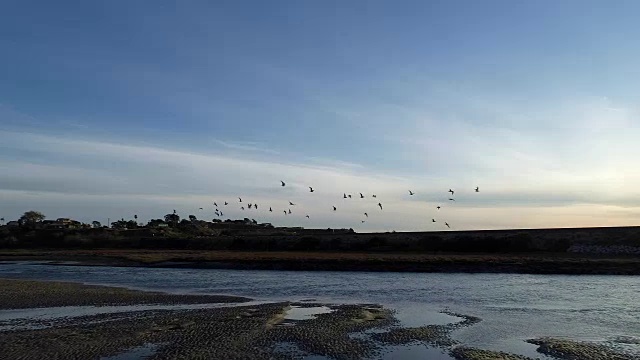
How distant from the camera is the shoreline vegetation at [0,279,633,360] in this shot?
18516mm

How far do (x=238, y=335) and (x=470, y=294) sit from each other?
60.1ft

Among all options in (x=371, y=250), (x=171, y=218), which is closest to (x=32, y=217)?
(x=171, y=218)

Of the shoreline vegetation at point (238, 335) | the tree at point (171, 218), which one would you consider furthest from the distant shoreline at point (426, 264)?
the tree at point (171, 218)

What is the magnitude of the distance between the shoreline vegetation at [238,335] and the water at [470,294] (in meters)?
1.23

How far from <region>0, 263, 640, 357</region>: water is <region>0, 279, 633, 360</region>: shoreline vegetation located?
1.23 m

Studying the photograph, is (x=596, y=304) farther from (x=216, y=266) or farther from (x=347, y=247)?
(x=347, y=247)

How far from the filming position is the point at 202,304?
31.6m

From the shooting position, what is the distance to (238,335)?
21781mm

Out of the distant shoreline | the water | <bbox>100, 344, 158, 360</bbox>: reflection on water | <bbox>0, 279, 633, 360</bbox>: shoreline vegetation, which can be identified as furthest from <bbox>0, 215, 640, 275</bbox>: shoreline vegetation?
<bbox>100, 344, 158, 360</bbox>: reflection on water

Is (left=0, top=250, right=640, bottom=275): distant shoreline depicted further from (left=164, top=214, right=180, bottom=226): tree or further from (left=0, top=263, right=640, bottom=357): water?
(left=164, top=214, right=180, bottom=226): tree

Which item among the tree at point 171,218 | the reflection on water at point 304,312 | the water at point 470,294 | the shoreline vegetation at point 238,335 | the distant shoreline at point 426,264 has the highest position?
the tree at point 171,218

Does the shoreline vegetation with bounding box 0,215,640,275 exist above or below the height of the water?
above

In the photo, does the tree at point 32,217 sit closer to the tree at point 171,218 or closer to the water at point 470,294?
the tree at point 171,218

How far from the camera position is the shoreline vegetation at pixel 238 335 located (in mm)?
18516
